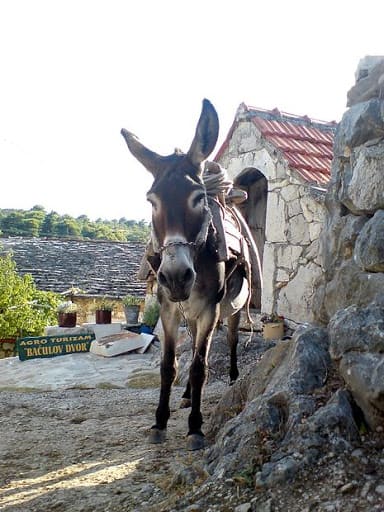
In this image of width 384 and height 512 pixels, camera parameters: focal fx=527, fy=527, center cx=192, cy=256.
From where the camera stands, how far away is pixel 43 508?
2.61 m

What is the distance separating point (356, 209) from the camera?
312cm

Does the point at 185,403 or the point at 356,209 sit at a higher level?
the point at 356,209

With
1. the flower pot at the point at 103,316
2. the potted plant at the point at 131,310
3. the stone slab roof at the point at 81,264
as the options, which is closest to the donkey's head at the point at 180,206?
the flower pot at the point at 103,316

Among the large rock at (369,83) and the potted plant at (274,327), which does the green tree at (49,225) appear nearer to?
the potted plant at (274,327)

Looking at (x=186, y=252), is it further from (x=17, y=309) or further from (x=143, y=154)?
(x=17, y=309)

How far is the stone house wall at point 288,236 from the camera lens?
21.8 feet

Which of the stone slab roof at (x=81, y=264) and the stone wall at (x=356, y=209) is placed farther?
the stone slab roof at (x=81, y=264)

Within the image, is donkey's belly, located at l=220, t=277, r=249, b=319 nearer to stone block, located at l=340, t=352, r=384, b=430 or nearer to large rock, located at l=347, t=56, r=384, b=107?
large rock, located at l=347, t=56, r=384, b=107

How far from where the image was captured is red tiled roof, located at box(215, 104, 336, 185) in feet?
22.8

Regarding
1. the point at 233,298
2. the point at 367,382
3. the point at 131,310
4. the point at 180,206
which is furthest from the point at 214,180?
the point at 131,310

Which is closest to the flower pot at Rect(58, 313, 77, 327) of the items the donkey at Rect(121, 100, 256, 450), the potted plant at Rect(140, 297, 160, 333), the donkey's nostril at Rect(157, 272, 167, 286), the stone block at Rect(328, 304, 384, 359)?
the potted plant at Rect(140, 297, 160, 333)

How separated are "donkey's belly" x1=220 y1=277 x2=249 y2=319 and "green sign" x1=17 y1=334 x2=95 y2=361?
14.8 ft

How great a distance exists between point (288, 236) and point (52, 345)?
424cm

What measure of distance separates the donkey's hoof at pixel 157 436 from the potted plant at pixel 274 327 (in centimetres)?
337
